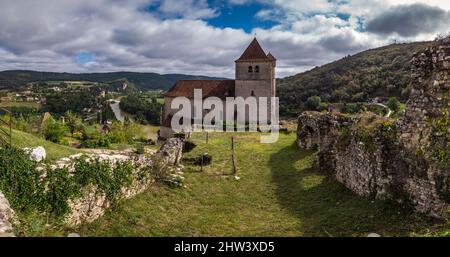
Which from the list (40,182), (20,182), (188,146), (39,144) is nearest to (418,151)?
(40,182)

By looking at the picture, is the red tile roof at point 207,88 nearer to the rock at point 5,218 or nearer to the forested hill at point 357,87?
the forested hill at point 357,87

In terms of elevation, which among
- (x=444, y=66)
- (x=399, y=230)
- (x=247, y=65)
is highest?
(x=247, y=65)

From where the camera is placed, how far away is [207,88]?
159 ft

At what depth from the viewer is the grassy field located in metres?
8.61

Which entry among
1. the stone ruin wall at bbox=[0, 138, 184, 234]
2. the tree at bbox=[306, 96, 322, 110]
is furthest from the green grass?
the tree at bbox=[306, 96, 322, 110]

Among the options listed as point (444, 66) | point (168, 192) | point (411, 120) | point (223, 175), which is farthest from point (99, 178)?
point (444, 66)

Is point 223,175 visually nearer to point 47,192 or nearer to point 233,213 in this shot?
point 233,213

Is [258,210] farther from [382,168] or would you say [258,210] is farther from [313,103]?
[313,103]

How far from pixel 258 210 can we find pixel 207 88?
3801 centimetres

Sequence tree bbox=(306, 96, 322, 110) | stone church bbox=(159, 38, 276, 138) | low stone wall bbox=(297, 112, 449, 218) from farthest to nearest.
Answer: tree bbox=(306, 96, 322, 110), stone church bbox=(159, 38, 276, 138), low stone wall bbox=(297, 112, 449, 218)

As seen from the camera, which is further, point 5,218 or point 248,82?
point 248,82

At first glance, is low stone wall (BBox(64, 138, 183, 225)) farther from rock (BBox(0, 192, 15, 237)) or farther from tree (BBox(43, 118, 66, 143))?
tree (BBox(43, 118, 66, 143))

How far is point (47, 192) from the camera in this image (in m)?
8.02
